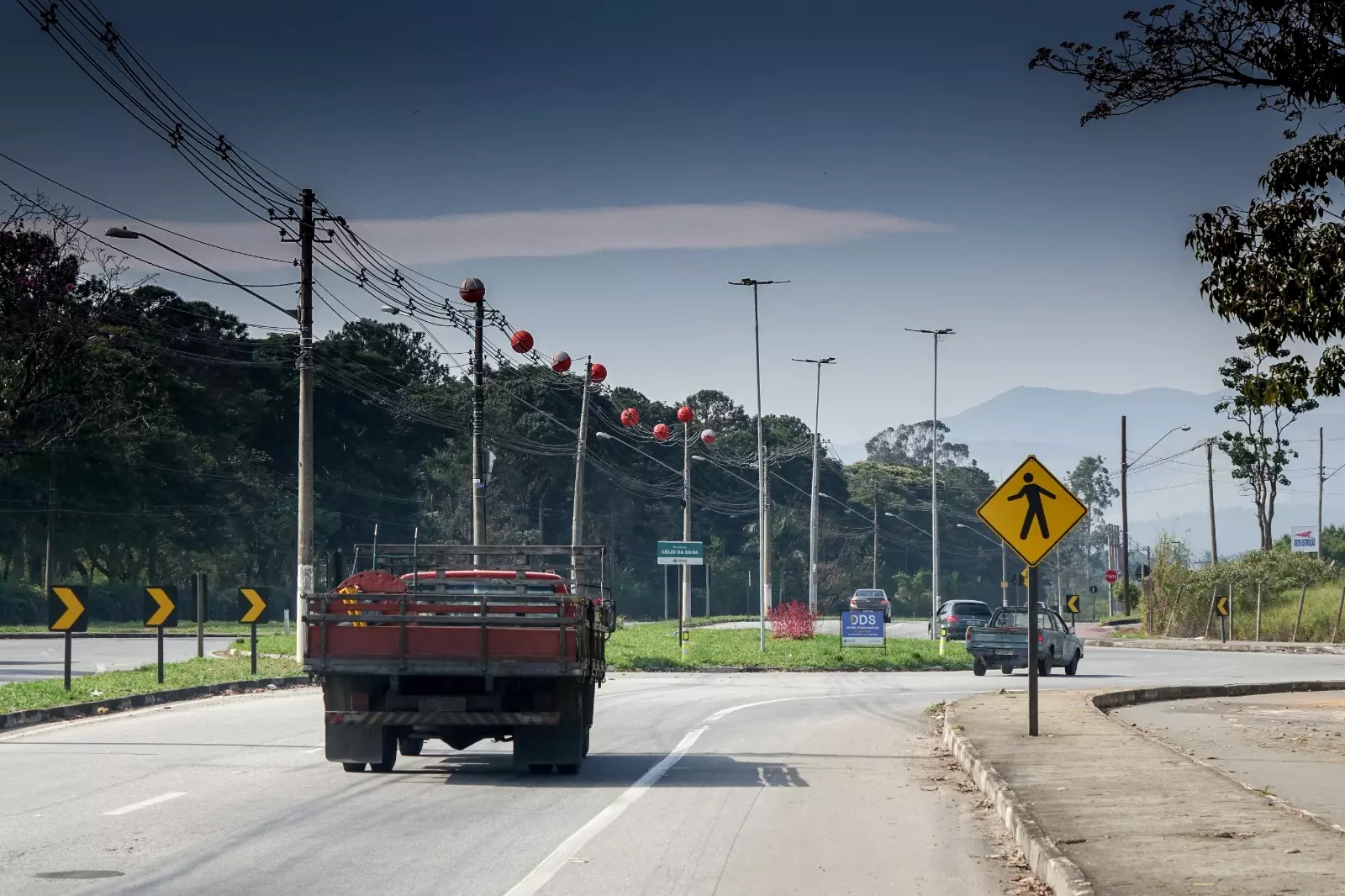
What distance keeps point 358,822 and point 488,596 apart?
337 centimetres

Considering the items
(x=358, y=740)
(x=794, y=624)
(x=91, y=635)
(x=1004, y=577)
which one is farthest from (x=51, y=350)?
(x=1004, y=577)

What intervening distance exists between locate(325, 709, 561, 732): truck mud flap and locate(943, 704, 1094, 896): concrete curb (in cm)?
377

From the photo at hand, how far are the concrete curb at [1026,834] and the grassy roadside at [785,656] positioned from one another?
22534 millimetres

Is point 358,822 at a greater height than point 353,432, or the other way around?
point 353,432

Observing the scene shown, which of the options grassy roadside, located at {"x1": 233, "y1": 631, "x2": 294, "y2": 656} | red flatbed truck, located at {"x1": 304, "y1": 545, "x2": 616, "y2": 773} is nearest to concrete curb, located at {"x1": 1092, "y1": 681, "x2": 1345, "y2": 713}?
red flatbed truck, located at {"x1": 304, "y1": 545, "x2": 616, "y2": 773}

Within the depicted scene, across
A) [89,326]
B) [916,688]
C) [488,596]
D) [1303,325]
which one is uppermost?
[89,326]

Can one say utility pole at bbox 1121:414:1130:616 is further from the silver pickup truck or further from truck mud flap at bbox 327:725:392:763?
truck mud flap at bbox 327:725:392:763

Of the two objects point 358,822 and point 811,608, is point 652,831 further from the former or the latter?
point 811,608

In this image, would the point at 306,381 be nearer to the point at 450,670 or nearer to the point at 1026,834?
the point at 450,670

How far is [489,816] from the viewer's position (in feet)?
38.7

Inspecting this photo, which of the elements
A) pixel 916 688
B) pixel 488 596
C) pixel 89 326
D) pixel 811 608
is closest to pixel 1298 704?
pixel 916 688

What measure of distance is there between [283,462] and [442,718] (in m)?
70.9

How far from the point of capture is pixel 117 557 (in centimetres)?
7450

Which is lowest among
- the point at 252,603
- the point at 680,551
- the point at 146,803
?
the point at 146,803
